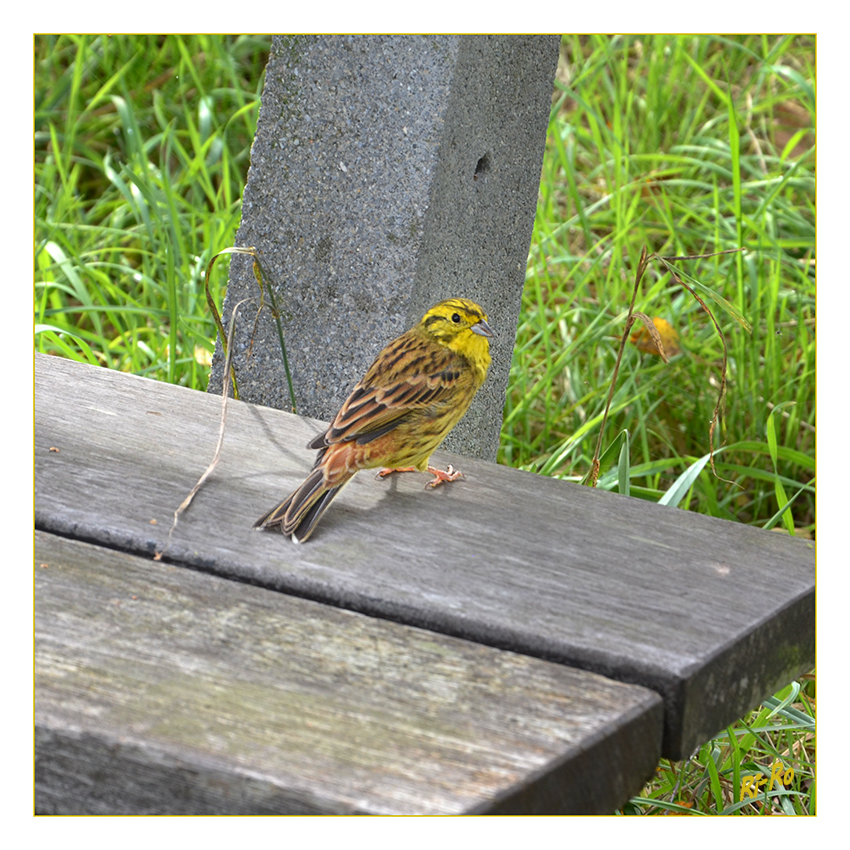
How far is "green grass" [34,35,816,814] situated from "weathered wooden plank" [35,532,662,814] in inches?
32.6

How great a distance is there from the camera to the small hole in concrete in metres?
2.26

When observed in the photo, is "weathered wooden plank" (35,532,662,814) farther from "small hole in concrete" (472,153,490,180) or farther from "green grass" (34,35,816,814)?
"small hole in concrete" (472,153,490,180)

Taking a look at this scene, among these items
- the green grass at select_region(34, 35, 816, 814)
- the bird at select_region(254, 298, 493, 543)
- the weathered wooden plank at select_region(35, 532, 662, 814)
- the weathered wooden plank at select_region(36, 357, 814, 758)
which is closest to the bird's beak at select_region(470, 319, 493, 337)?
the bird at select_region(254, 298, 493, 543)

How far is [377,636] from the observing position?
50.3 inches

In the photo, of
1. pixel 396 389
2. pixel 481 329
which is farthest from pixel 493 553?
pixel 481 329

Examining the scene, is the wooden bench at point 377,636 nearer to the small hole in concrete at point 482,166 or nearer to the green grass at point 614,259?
the green grass at point 614,259

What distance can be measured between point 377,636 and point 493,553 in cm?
29

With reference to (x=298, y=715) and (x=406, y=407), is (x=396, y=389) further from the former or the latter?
(x=298, y=715)

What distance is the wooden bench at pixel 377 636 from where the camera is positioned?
1045 mm

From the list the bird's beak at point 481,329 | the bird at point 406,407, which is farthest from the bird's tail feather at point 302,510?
the bird's beak at point 481,329

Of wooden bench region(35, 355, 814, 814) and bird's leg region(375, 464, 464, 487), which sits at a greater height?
bird's leg region(375, 464, 464, 487)

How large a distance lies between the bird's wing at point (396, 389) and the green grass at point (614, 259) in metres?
0.46

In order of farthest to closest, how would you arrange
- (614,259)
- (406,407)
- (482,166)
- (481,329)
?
(614,259) → (482,166) → (481,329) → (406,407)

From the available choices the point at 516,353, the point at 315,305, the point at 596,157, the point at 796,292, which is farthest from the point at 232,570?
the point at 596,157
